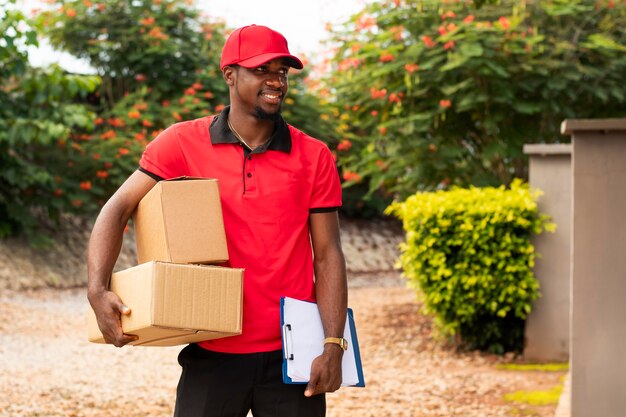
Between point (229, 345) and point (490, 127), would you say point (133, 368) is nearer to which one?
point (490, 127)

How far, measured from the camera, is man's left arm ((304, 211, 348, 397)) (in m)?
2.88

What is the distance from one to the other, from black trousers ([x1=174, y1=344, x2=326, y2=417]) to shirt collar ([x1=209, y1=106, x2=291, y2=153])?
63 cm

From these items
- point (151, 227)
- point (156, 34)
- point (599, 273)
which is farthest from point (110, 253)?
point (156, 34)

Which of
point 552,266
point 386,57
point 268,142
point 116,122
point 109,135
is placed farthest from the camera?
point 116,122

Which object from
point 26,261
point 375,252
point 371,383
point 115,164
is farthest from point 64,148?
point 371,383

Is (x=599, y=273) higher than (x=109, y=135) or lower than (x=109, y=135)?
lower

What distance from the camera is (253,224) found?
2.89 m

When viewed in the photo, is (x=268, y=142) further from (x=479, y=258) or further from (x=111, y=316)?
(x=479, y=258)

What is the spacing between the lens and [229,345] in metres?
2.90

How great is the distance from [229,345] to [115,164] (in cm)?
1332

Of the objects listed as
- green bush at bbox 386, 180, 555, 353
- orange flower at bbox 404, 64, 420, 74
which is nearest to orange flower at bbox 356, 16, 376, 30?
orange flower at bbox 404, 64, 420, 74

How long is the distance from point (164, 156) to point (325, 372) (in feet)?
2.67

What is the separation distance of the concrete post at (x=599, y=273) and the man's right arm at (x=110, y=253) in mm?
2966

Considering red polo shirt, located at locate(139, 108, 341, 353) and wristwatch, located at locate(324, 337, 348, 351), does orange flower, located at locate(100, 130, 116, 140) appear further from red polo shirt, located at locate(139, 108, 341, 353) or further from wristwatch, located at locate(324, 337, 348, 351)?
wristwatch, located at locate(324, 337, 348, 351)
